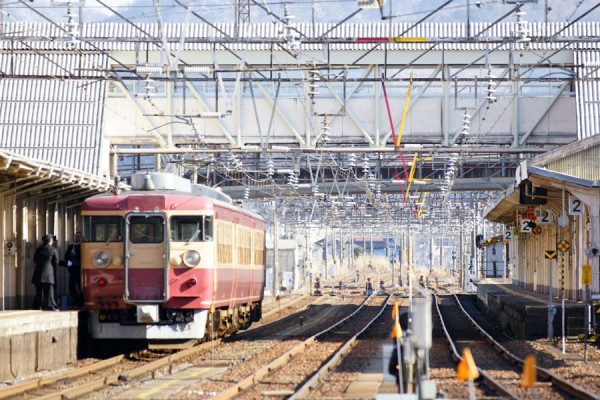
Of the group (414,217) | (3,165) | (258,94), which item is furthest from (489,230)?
(3,165)

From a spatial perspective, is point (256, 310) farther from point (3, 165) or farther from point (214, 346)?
point (3, 165)

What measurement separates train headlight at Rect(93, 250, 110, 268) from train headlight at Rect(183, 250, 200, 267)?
3.90ft

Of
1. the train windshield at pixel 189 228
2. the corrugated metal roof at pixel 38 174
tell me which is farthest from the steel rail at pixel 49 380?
the corrugated metal roof at pixel 38 174

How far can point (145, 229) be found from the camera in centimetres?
1780

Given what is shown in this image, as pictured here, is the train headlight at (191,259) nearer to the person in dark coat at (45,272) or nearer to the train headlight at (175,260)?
the train headlight at (175,260)

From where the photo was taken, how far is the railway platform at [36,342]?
47.1 ft

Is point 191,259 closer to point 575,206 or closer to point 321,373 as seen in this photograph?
point 321,373

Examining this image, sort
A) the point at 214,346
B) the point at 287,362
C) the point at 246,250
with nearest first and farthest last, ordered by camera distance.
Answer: the point at 287,362 → the point at 214,346 → the point at 246,250

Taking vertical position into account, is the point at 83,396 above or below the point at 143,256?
below

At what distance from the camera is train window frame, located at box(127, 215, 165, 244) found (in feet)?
58.2

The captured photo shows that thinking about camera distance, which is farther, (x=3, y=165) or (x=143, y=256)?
(x=143, y=256)

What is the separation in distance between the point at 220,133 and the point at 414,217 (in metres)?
37.7

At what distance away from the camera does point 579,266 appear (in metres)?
24.9

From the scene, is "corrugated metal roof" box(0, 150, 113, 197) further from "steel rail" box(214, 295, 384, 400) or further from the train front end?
"steel rail" box(214, 295, 384, 400)
